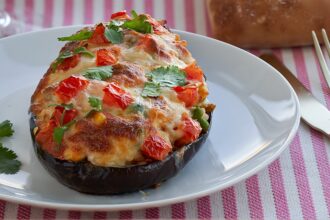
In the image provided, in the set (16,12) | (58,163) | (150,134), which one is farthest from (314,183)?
(16,12)

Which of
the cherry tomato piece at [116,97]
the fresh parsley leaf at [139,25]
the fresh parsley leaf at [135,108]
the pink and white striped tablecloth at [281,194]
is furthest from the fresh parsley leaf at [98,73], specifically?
the pink and white striped tablecloth at [281,194]

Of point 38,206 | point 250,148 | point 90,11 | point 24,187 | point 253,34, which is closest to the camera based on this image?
point 38,206

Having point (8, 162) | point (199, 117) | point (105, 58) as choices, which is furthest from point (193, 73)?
point (8, 162)

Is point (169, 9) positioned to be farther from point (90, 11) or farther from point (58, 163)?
point (58, 163)

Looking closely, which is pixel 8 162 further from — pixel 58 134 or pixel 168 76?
pixel 168 76

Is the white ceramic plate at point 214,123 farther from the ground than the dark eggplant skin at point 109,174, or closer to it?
closer to it

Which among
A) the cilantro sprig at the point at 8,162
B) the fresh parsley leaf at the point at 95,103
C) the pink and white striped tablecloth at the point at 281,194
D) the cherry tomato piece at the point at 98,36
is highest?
the fresh parsley leaf at the point at 95,103

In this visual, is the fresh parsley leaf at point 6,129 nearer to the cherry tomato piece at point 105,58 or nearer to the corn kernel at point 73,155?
the cherry tomato piece at point 105,58
